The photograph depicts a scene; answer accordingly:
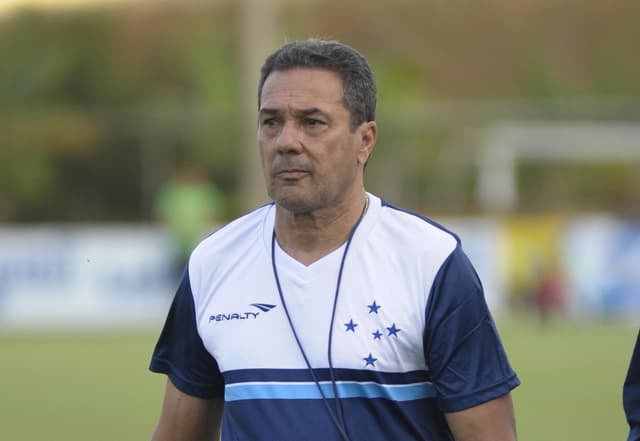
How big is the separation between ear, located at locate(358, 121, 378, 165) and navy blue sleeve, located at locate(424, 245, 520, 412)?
0.48m

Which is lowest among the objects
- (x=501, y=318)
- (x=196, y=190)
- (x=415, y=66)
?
(x=501, y=318)

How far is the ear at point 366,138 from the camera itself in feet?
15.7

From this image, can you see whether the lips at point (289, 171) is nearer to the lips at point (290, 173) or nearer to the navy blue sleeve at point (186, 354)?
the lips at point (290, 173)

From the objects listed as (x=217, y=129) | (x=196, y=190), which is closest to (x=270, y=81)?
(x=196, y=190)

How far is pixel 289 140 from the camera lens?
4602 millimetres

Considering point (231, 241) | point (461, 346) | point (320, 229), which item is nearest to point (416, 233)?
point (320, 229)

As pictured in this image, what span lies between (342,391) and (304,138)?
2.48 feet

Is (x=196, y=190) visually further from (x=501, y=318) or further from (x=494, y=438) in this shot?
(x=494, y=438)

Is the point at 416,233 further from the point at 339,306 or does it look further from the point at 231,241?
the point at 231,241

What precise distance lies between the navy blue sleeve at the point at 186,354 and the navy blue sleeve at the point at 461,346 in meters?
0.80

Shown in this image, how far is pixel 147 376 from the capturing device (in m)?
15.2

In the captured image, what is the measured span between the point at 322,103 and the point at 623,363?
1154 cm

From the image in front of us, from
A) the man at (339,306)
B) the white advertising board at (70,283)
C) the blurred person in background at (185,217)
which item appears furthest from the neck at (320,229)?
the white advertising board at (70,283)

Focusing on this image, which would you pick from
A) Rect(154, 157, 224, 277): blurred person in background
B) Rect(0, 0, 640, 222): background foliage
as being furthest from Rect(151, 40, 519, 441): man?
Rect(0, 0, 640, 222): background foliage
